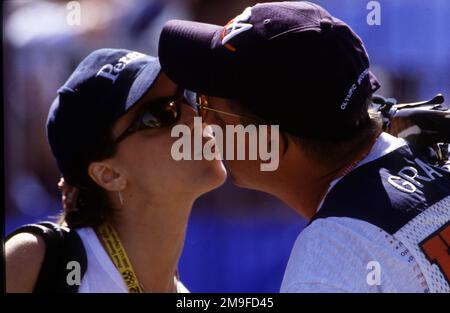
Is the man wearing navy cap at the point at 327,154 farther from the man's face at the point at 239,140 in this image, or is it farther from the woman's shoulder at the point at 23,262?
the woman's shoulder at the point at 23,262

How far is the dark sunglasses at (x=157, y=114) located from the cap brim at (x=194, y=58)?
49 cm

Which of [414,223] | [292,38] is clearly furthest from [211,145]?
[414,223]

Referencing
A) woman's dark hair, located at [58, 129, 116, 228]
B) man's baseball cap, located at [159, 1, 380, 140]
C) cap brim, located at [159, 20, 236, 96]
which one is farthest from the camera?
woman's dark hair, located at [58, 129, 116, 228]

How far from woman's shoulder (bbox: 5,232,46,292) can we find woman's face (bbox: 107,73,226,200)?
466 mm

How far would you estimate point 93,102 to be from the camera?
8.57 ft

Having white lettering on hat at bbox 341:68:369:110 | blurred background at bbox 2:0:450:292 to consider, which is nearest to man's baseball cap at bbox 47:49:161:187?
white lettering on hat at bbox 341:68:369:110

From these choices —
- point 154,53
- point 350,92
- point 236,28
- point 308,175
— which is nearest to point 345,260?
point 308,175

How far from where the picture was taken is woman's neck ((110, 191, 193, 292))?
9.00 ft

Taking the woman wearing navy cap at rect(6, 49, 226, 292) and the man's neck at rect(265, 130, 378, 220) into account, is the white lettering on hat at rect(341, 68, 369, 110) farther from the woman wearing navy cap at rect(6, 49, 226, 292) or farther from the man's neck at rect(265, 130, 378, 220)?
the woman wearing navy cap at rect(6, 49, 226, 292)

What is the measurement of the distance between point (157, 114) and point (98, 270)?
1.90 feet

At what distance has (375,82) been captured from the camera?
6.89 feet
